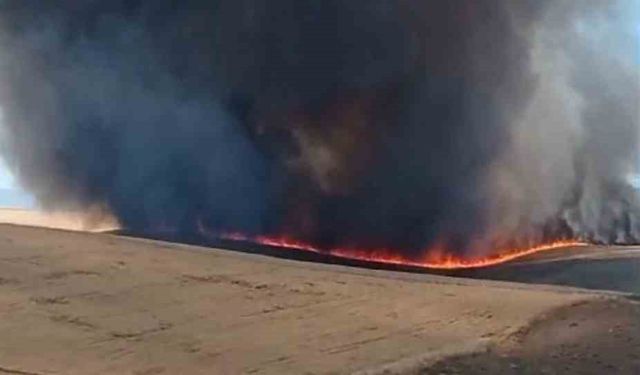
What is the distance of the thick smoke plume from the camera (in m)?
15.5

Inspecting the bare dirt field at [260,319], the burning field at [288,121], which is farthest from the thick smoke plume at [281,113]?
the bare dirt field at [260,319]

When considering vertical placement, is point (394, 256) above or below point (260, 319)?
above

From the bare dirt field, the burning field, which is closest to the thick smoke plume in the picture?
the burning field

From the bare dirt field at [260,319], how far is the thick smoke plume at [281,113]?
5.71m

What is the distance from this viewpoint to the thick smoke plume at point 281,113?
50.8 feet

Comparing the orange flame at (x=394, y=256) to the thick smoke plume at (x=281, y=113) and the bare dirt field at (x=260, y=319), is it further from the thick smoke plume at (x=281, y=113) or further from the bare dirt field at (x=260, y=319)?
the bare dirt field at (x=260, y=319)

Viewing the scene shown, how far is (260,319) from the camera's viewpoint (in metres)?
7.37

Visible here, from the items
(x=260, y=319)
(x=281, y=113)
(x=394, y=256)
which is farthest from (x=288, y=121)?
(x=260, y=319)

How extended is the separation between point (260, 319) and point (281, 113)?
8.65 metres

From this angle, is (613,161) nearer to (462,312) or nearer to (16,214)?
(16,214)

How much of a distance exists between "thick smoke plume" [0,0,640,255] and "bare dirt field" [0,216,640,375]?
225 inches

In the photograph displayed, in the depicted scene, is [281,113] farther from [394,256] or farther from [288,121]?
[394,256]

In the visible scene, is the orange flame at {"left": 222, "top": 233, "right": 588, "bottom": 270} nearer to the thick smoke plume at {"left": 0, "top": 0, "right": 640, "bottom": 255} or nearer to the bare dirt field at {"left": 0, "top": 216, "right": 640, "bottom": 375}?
the thick smoke plume at {"left": 0, "top": 0, "right": 640, "bottom": 255}

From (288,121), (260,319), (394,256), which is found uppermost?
(288,121)
